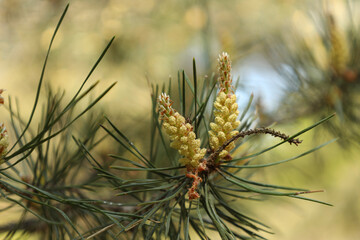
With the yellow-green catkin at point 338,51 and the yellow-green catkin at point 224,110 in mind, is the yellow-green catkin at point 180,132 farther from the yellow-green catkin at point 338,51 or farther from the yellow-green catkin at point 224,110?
the yellow-green catkin at point 338,51

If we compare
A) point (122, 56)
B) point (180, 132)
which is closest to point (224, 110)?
point (180, 132)


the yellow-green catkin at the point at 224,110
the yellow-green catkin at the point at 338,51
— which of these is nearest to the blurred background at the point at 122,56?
the yellow-green catkin at the point at 338,51

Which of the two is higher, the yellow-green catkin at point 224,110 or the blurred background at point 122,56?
the blurred background at point 122,56

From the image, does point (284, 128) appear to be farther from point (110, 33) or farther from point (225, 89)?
point (110, 33)

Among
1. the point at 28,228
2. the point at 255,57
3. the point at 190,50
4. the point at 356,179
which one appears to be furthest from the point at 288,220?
the point at 28,228

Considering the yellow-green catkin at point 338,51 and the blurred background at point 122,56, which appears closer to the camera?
the yellow-green catkin at point 338,51

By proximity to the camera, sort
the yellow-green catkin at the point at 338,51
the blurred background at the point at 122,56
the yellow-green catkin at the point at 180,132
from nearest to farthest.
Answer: the yellow-green catkin at the point at 180,132 < the yellow-green catkin at the point at 338,51 < the blurred background at the point at 122,56

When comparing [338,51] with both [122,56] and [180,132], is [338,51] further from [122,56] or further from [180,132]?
[122,56]
